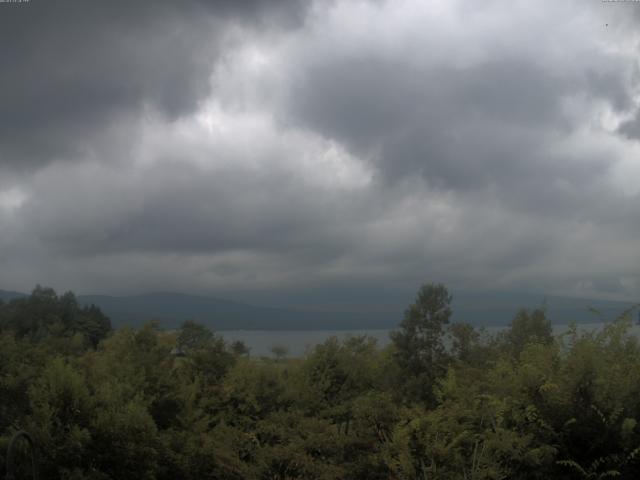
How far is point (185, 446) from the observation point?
13.0 metres

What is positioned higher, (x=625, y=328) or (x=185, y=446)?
(x=625, y=328)

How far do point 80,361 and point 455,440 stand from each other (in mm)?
10002

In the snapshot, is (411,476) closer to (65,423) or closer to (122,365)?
(65,423)

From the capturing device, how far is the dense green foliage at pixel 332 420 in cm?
929

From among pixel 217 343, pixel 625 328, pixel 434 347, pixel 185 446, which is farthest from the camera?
pixel 434 347

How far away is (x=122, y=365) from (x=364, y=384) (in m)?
7.13

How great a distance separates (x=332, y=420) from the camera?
49.5 ft

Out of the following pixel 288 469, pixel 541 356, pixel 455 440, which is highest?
pixel 541 356

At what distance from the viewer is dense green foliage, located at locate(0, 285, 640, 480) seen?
366 inches

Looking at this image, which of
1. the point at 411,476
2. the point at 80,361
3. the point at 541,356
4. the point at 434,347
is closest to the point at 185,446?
the point at 80,361

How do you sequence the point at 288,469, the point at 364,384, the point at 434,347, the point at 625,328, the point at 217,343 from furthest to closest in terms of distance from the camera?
the point at 434,347, the point at 217,343, the point at 364,384, the point at 288,469, the point at 625,328

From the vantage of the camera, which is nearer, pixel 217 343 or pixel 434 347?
pixel 217 343

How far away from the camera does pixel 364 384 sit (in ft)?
59.0

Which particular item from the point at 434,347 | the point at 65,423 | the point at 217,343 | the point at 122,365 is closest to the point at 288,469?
the point at 65,423
